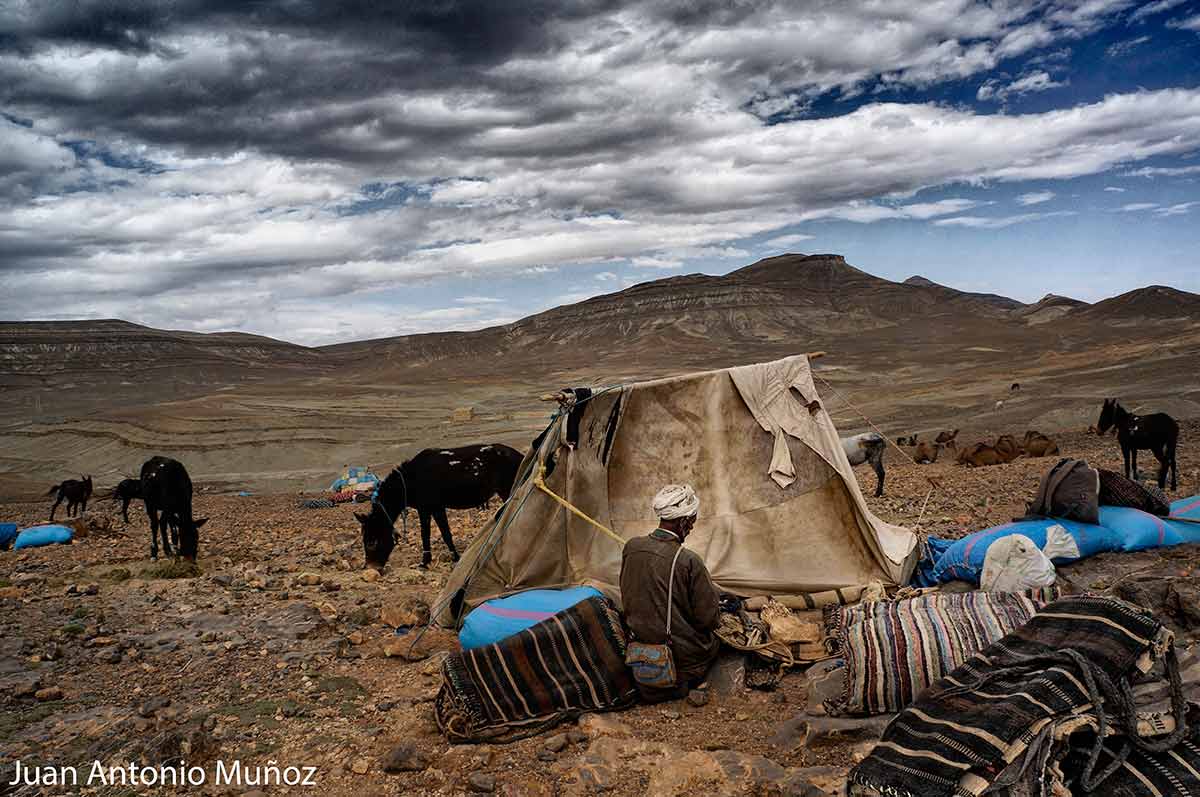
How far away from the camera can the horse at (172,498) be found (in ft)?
34.5

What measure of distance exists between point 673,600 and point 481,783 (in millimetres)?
1634

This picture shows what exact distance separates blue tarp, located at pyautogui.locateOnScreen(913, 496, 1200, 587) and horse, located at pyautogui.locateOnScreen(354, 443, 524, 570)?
536cm

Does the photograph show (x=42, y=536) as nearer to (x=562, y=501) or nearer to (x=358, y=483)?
Result: (x=358, y=483)

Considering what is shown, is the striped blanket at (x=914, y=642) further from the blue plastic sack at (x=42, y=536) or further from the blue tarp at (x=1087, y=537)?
the blue plastic sack at (x=42, y=536)

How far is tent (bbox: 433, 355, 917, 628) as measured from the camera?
23.1ft

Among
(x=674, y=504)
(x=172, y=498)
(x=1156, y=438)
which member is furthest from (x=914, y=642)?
(x=1156, y=438)

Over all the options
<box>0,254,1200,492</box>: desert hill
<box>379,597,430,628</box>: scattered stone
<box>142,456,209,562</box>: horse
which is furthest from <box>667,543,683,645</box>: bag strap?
<box>142,456,209,562</box>: horse

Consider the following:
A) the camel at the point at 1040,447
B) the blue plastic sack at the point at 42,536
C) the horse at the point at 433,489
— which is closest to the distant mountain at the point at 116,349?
the blue plastic sack at the point at 42,536

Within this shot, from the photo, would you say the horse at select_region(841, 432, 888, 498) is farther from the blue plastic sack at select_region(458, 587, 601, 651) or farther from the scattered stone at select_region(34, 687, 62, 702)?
the scattered stone at select_region(34, 687, 62, 702)

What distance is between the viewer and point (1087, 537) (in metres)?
6.55

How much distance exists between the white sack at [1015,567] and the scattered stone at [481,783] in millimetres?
3687

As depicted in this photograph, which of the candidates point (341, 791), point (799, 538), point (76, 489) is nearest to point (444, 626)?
point (341, 791)

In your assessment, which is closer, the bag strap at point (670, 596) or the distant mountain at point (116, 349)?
the bag strap at point (670, 596)

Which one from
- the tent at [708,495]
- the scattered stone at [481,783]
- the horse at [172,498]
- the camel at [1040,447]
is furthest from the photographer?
the camel at [1040,447]
